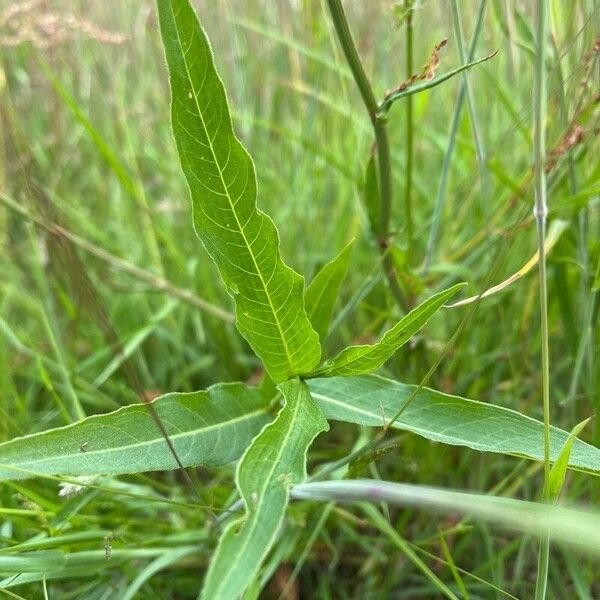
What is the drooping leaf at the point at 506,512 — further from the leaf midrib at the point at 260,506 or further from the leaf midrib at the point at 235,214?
the leaf midrib at the point at 235,214

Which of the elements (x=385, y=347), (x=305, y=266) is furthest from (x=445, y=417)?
(x=305, y=266)

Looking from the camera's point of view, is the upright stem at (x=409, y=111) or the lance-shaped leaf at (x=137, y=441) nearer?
the lance-shaped leaf at (x=137, y=441)

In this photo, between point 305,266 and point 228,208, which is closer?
point 228,208

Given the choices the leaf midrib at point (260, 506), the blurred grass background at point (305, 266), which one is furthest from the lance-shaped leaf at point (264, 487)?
the blurred grass background at point (305, 266)

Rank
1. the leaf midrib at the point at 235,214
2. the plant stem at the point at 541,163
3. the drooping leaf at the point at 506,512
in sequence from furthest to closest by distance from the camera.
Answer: the leaf midrib at the point at 235,214 → the plant stem at the point at 541,163 → the drooping leaf at the point at 506,512

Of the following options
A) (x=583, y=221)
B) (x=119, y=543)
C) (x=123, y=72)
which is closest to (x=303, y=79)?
(x=123, y=72)

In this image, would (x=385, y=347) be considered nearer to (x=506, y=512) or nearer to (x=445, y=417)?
(x=445, y=417)
